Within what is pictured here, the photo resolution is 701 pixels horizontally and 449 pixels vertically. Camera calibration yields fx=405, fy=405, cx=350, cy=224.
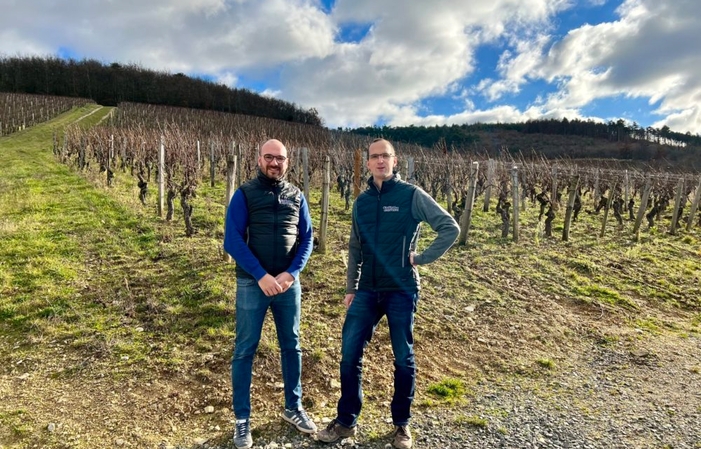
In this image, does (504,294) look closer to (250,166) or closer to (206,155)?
(250,166)

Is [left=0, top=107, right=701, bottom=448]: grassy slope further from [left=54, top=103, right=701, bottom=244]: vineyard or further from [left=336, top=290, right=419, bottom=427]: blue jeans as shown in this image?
[left=54, top=103, right=701, bottom=244]: vineyard

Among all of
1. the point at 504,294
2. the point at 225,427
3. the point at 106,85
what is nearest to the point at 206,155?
the point at 504,294

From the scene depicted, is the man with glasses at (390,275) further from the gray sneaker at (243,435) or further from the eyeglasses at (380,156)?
the gray sneaker at (243,435)

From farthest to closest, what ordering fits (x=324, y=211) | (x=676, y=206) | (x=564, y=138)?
1. (x=564, y=138)
2. (x=676, y=206)
3. (x=324, y=211)

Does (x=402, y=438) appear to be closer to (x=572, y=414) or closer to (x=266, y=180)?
(x=572, y=414)

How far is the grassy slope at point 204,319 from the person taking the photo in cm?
299

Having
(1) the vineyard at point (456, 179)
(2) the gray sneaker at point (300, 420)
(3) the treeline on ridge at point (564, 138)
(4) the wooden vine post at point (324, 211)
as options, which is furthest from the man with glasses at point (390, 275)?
(3) the treeline on ridge at point (564, 138)

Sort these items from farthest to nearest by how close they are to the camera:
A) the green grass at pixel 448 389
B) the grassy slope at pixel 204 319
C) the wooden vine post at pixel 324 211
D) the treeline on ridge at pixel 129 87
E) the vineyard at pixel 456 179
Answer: the treeline on ridge at pixel 129 87 → the vineyard at pixel 456 179 → the wooden vine post at pixel 324 211 → the green grass at pixel 448 389 → the grassy slope at pixel 204 319

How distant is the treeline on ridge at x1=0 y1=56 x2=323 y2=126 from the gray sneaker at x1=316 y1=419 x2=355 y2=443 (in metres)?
70.9

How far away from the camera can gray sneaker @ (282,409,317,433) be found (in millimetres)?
2669

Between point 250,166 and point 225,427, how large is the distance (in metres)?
13.6

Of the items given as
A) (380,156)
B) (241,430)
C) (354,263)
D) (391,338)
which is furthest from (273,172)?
(241,430)

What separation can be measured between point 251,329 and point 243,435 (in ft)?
2.21

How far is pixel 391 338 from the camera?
2.49 meters
